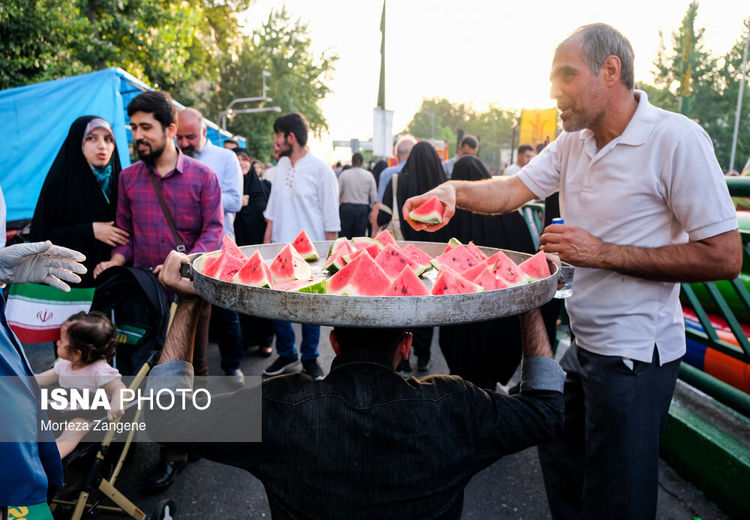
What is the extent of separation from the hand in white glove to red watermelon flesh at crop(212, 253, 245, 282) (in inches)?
29.7

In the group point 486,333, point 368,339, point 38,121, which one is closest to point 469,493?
point 486,333

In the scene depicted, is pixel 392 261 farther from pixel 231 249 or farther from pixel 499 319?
pixel 499 319

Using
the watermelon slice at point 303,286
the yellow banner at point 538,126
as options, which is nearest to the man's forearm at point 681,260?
the watermelon slice at point 303,286

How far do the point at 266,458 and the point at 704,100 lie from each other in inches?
2447

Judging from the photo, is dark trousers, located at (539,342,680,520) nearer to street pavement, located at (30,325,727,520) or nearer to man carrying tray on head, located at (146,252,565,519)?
man carrying tray on head, located at (146,252,565,519)

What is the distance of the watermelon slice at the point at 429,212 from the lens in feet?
7.21

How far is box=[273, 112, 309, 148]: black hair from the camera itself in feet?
17.7

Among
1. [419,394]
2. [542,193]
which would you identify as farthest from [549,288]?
[542,193]

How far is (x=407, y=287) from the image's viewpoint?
1.67m

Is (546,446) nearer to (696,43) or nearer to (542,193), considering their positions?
(542,193)

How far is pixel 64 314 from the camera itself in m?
3.85

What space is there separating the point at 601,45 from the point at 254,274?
1775 millimetres

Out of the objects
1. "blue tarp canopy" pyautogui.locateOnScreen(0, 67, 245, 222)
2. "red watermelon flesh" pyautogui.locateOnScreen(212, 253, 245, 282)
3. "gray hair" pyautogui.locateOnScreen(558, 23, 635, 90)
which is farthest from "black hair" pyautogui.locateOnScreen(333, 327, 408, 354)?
"blue tarp canopy" pyautogui.locateOnScreen(0, 67, 245, 222)

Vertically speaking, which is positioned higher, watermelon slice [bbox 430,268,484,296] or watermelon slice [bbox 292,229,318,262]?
watermelon slice [bbox 430,268,484,296]
